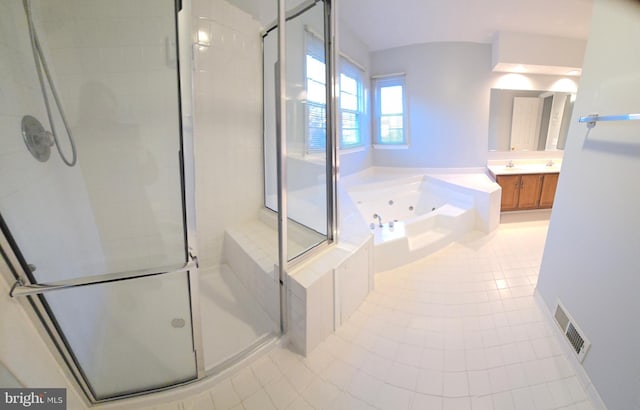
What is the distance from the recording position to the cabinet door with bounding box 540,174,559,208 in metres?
3.63

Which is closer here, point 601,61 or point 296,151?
point 601,61

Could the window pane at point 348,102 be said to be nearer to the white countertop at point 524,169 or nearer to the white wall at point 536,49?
the white wall at point 536,49

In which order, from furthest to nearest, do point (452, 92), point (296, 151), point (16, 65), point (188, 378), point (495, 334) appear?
point (452, 92)
point (296, 151)
point (495, 334)
point (188, 378)
point (16, 65)

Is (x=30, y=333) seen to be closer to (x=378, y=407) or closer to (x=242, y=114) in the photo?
(x=378, y=407)

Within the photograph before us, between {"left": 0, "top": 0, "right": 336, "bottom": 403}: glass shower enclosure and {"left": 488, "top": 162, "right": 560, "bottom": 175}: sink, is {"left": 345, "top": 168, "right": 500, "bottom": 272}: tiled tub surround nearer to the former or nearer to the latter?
{"left": 488, "top": 162, "right": 560, "bottom": 175}: sink

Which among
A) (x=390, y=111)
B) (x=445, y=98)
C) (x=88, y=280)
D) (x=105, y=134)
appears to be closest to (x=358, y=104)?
(x=390, y=111)

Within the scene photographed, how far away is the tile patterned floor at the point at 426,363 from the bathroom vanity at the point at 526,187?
1.92 meters

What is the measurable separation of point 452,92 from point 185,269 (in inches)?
173

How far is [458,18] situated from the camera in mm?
3131

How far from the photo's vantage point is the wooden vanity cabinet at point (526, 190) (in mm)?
3592

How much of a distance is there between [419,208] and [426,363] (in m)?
2.63

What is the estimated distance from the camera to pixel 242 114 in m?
2.36

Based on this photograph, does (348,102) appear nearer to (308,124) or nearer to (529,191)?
(308,124)

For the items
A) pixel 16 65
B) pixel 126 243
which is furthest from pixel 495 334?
pixel 16 65
